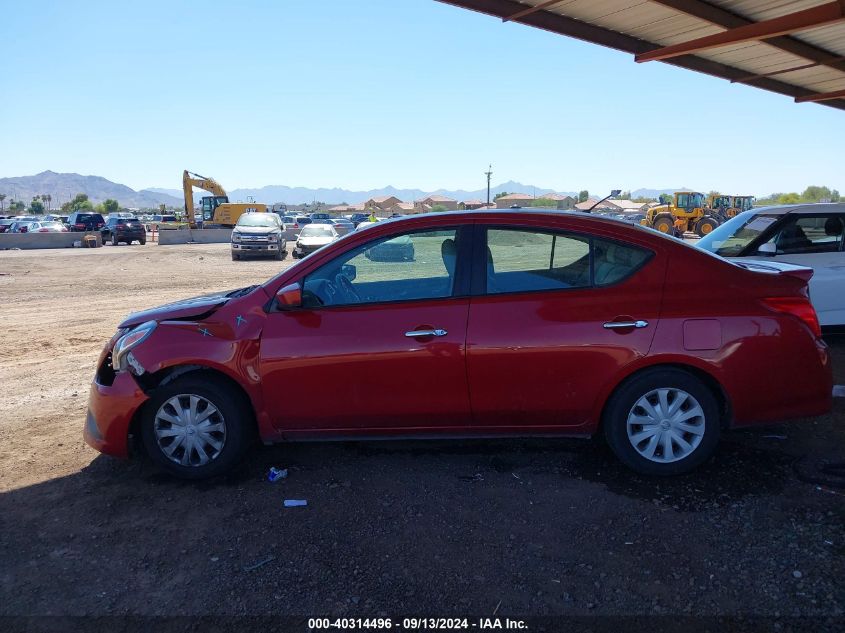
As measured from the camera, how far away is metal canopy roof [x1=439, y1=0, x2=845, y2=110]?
329 inches

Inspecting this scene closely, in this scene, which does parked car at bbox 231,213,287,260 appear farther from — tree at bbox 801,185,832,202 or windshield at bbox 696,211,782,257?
tree at bbox 801,185,832,202

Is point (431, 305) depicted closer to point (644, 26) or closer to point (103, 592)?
point (103, 592)

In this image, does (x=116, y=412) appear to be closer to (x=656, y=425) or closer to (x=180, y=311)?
(x=180, y=311)

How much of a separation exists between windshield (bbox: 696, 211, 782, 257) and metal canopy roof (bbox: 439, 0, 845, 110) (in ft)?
10.2

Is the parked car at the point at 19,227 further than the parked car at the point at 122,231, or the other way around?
the parked car at the point at 19,227

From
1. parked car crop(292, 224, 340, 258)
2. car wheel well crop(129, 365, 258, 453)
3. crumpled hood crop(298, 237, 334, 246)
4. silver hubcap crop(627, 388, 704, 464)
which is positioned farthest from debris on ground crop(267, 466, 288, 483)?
crumpled hood crop(298, 237, 334, 246)

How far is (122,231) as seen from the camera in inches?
1346

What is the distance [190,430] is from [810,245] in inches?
277

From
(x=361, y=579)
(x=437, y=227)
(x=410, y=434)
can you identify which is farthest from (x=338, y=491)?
(x=437, y=227)

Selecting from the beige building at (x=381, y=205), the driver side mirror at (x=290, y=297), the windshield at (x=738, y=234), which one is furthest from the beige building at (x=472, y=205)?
the beige building at (x=381, y=205)

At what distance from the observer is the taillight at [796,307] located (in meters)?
3.82

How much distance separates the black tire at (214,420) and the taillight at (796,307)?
3.49m

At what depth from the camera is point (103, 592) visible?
2.91 meters

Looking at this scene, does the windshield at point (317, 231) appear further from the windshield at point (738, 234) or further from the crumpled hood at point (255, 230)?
the windshield at point (738, 234)
